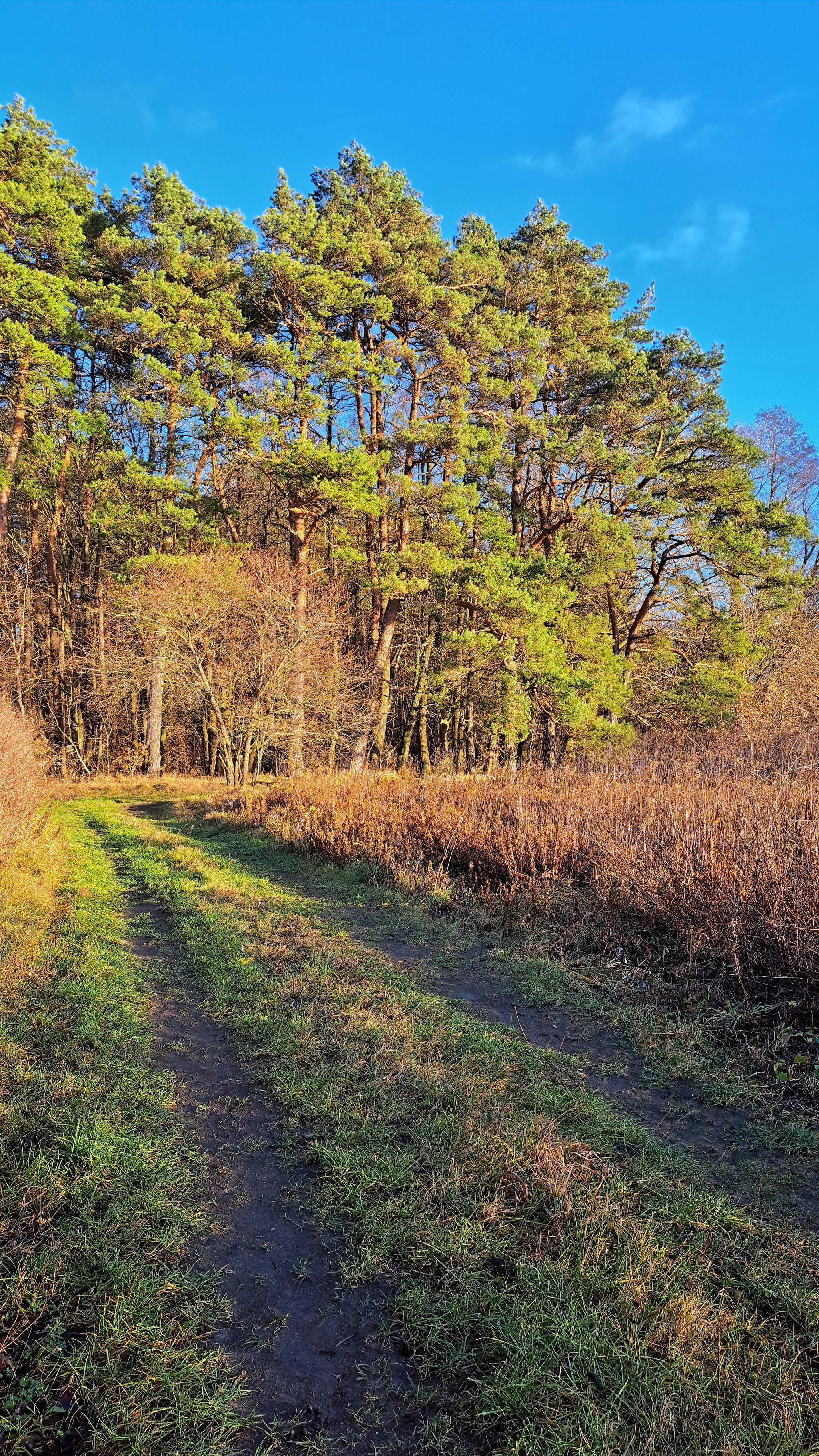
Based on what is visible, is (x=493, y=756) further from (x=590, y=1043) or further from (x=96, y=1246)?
(x=96, y=1246)

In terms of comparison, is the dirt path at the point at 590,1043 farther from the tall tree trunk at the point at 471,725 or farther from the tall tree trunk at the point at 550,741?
the tall tree trunk at the point at 550,741

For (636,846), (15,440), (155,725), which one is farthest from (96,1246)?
(15,440)

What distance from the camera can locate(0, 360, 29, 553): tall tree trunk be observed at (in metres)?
18.9

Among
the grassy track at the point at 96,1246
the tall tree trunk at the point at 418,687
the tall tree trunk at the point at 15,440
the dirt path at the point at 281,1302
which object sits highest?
the tall tree trunk at the point at 15,440

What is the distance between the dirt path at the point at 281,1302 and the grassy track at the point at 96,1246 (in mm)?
106

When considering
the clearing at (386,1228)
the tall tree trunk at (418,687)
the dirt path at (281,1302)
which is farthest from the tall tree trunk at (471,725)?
the dirt path at (281,1302)

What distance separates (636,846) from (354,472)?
15.3 metres

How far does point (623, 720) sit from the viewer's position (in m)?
22.6

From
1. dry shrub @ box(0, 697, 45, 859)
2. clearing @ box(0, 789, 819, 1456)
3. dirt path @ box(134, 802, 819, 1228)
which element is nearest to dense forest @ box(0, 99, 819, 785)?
dry shrub @ box(0, 697, 45, 859)

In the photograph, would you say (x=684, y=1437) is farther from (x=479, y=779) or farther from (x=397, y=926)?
(x=479, y=779)

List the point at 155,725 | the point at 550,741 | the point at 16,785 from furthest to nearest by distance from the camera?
the point at 550,741
the point at 155,725
the point at 16,785

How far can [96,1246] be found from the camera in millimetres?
2445

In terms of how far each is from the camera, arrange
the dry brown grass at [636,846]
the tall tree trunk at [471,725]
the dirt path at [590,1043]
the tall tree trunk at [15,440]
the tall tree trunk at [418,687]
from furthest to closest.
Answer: the tall tree trunk at [418,687] → the tall tree trunk at [471,725] → the tall tree trunk at [15,440] → the dry brown grass at [636,846] → the dirt path at [590,1043]

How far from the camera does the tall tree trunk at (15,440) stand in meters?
18.9
